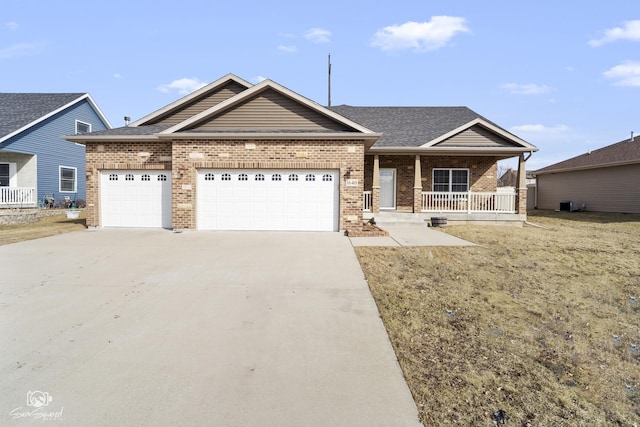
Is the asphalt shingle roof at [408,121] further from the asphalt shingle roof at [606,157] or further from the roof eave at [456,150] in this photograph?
the asphalt shingle roof at [606,157]

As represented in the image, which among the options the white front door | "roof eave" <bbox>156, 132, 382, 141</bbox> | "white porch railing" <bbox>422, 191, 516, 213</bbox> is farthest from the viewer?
the white front door

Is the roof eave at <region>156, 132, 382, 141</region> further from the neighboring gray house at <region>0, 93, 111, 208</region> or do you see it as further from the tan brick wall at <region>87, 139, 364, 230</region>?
the neighboring gray house at <region>0, 93, 111, 208</region>

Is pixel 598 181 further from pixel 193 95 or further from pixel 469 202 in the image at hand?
pixel 193 95

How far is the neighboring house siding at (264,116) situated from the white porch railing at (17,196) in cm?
1372

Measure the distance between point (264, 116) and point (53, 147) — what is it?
57.2 ft

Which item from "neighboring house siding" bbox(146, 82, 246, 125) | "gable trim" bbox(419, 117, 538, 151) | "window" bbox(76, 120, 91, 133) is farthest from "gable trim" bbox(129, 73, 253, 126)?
"window" bbox(76, 120, 91, 133)

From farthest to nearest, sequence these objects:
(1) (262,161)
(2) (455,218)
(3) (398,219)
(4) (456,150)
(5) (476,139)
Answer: (5) (476,139)
(4) (456,150)
(2) (455,218)
(3) (398,219)
(1) (262,161)

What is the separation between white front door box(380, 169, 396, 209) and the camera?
1744 cm

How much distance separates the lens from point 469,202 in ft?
51.7

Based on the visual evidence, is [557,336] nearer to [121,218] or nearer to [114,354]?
[114,354]

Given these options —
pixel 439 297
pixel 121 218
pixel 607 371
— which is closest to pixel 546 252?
pixel 439 297

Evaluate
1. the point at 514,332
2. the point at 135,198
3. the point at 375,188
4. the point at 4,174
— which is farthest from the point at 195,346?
the point at 4,174

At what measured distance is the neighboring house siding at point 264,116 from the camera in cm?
1286

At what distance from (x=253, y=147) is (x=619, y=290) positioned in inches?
409
